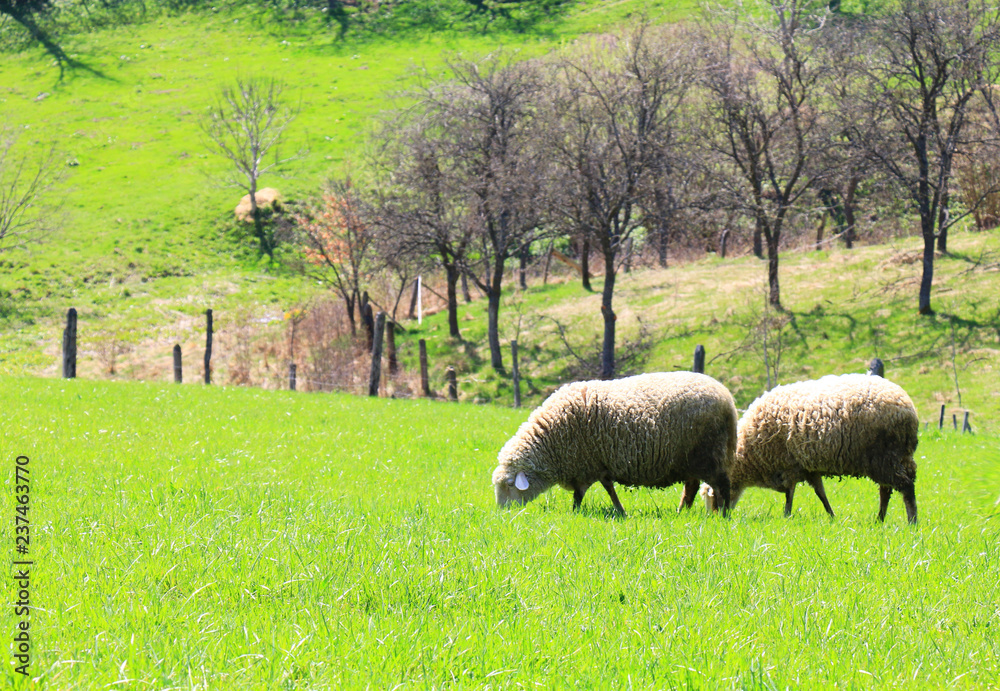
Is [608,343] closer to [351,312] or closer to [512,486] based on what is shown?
[351,312]

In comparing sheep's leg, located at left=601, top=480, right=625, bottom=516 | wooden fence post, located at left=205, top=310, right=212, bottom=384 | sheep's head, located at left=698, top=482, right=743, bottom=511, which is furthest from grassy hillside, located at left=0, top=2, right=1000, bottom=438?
sheep's leg, located at left=601, top=480, right=625, bottom=516

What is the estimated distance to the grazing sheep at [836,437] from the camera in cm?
827

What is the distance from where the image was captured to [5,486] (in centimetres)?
696

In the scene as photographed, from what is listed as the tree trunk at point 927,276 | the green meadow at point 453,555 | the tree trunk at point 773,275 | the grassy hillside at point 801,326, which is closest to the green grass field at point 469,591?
the green meadow at point 453,555

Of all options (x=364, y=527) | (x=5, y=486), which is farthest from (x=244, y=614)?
(x=5, y=486)

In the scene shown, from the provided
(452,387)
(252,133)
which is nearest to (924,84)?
(452,387)

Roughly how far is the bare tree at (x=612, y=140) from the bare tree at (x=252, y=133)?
25.7 m

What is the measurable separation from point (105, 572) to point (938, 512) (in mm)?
8810

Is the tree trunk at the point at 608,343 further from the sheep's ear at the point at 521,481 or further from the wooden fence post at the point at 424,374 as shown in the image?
the sheep's ear at the point at 521,481

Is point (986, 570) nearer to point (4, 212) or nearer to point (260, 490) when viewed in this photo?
point (260, 490)

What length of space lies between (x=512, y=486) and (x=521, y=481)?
0.70 feet

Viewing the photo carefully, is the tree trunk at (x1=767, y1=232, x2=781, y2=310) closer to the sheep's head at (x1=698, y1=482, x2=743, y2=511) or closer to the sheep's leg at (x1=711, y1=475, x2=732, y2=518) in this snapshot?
the sheep's head at (x1=698, y1=482, x2=743, y2=511)

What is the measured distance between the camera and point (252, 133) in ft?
174

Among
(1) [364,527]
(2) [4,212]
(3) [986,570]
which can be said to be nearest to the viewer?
(3) [986,570]
